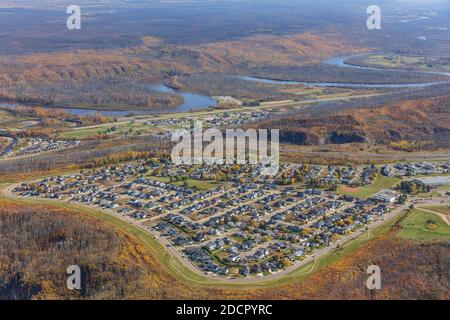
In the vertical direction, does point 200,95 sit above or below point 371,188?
above

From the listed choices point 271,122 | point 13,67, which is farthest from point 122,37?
point 271,122

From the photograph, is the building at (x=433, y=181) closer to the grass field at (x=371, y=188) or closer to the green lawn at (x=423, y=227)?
the grass field at (x=371, y=188)

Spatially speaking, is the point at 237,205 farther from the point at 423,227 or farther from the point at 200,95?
the point at 200,95

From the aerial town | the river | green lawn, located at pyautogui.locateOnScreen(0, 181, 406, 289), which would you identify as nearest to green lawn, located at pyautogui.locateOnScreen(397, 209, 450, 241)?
green lawn, located at pyautogui.locateOnScreen(0, 181, 406, 289)

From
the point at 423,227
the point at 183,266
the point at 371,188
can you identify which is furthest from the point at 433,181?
the point at 183,266

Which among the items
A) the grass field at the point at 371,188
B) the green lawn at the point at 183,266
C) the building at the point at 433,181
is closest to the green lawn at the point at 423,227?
the green lawn at the point at 183,266

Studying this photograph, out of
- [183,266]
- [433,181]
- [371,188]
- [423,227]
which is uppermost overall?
[433,181]
